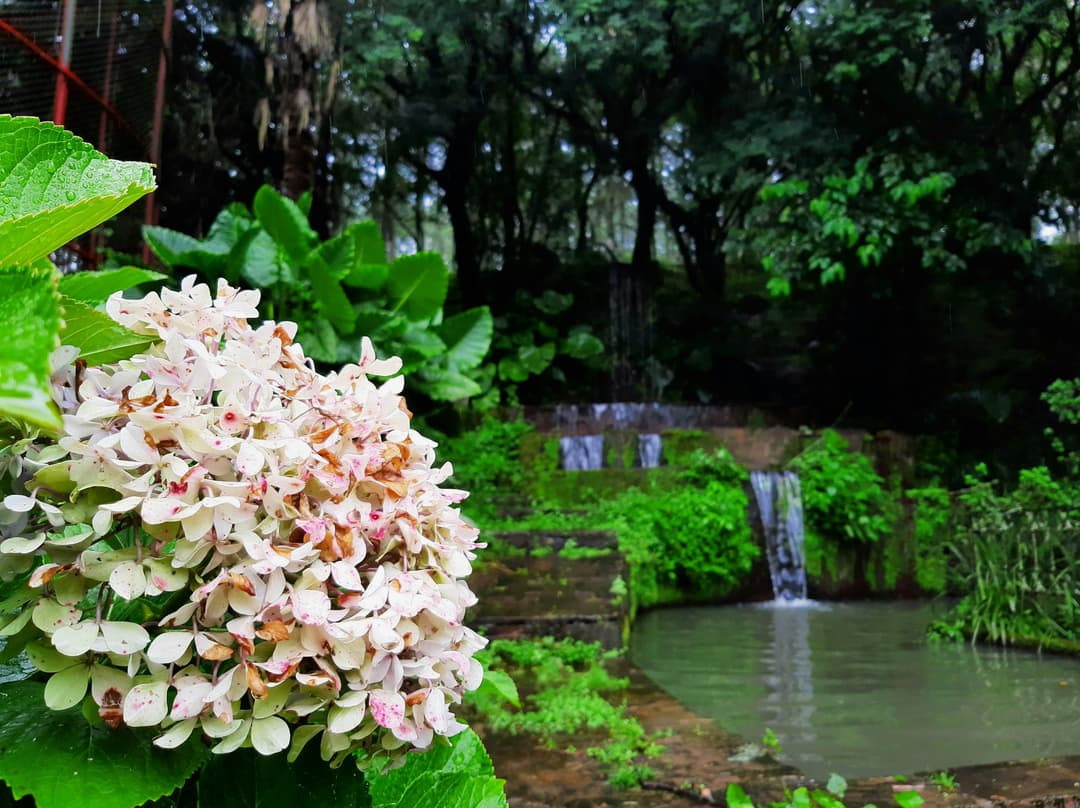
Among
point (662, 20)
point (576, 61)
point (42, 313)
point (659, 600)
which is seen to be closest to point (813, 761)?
point (42, 313)

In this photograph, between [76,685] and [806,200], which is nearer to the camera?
[76,685]

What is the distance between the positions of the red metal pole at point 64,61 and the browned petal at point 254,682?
4.64 meters

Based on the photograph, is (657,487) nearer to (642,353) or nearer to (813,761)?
(813,761)

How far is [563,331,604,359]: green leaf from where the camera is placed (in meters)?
14.6

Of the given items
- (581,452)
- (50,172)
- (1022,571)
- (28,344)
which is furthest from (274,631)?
(581,452)

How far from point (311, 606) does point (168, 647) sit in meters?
0.09

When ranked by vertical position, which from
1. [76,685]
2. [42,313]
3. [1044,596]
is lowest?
[1044,596]

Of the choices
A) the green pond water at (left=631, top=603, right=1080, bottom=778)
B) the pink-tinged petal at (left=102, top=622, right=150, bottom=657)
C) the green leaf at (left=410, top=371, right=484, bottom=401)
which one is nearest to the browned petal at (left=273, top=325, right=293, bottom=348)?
the pink-tinged petal at (left=102, top=622, right=150, bottom=657)

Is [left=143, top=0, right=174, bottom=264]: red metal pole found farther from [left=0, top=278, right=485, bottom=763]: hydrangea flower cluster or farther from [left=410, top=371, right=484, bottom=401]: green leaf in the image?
[left=0, top=278, right=485, bottom=763]: hydrangea flower cluster

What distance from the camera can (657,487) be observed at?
8.45 m

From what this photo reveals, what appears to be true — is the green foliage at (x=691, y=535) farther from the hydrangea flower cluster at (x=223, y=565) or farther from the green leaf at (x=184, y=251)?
the hydrangea flower cluster at (x=223, y=565)

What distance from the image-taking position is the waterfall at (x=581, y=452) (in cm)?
973

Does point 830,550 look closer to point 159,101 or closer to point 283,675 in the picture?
point 159,101

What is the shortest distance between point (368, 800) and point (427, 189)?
1674 cm
